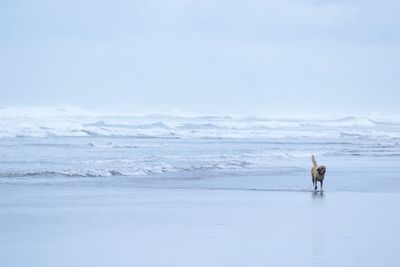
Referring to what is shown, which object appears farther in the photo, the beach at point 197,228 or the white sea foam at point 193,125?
the white sea foam at point 193,125

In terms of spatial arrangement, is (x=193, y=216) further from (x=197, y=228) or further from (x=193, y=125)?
(x=193, y=125)

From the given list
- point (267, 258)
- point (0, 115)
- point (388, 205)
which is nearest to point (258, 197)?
point (388, 205)

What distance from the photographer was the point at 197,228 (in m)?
10.1

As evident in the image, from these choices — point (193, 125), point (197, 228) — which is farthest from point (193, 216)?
point (193, 125)

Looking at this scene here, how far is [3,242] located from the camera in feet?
29.5

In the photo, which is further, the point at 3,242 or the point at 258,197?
the point at 258,197

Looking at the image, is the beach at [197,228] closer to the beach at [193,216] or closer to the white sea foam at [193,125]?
the beach at [193,216]

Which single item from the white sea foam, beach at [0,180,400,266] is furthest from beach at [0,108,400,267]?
the white sea foam

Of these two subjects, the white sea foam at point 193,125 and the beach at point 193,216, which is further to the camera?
the white sea foam at point 193,125

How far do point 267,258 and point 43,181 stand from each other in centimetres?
1051

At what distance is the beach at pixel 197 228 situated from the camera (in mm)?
8078

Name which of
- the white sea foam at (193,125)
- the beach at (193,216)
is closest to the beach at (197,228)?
the beach at (193,216)

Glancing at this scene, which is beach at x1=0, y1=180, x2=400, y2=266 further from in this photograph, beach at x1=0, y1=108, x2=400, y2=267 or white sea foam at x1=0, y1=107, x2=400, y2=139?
white sea foam at x1=0, y1=107, x2=400, y2=139

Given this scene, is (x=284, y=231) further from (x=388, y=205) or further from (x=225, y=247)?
(x=388, y=205)
